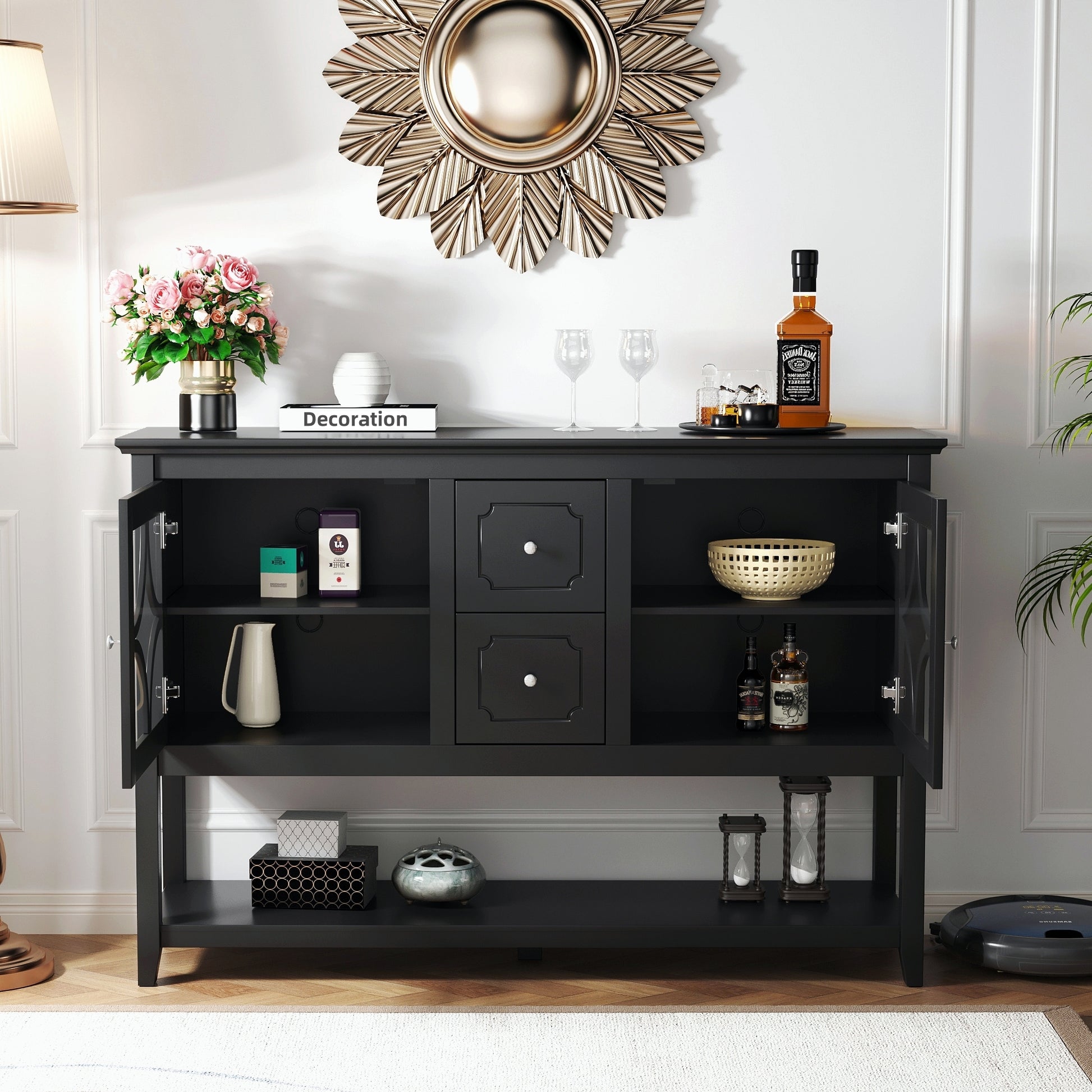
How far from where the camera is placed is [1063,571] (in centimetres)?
284

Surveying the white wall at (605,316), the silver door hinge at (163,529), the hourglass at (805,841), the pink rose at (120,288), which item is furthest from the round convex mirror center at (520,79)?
the hourglass at (805,841)

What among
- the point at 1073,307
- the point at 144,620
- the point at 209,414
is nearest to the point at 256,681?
the point at 144,620

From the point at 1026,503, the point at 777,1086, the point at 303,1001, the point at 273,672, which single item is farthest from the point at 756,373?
the point at 303,1001

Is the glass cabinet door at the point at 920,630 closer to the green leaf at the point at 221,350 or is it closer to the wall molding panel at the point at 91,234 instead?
the green leaf at the point at 221,350

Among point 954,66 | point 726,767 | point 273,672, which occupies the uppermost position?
point 954,66

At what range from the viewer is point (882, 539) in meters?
2.81

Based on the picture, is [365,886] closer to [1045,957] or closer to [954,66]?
[1045,957]

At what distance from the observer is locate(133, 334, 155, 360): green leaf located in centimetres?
257

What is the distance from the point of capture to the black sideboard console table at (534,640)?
246 cm

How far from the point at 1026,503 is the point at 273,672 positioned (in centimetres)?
179

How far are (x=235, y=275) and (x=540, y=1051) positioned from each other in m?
1.68

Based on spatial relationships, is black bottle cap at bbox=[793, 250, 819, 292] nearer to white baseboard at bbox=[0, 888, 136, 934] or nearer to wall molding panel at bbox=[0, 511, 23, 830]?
wall molding panel at bbox=[0, 511, 23, 830]

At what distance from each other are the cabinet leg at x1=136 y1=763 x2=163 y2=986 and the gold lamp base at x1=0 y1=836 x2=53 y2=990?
0.26 meters

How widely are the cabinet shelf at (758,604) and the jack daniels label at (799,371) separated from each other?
0.42 metres
